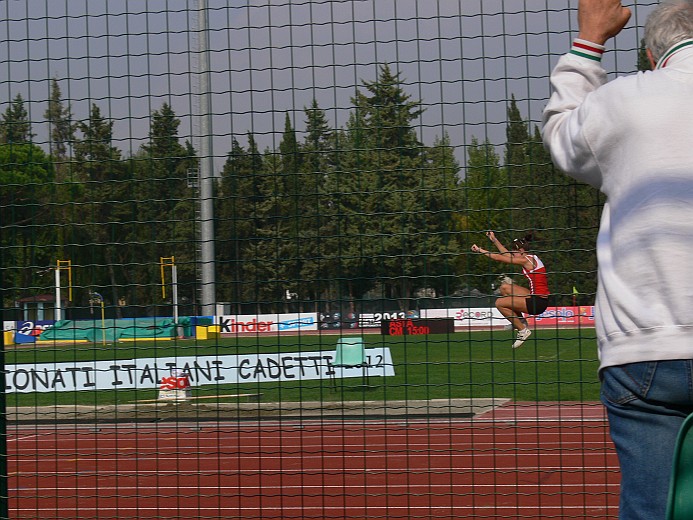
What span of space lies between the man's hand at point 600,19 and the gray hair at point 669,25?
191mm

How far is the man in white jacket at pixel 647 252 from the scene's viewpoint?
1935mm

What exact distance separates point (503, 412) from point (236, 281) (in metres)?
8.32

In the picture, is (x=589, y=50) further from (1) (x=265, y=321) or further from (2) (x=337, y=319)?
(1) (x=265, y=321)

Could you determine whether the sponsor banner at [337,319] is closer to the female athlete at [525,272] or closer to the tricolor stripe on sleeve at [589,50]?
the female athlete at [525,272]

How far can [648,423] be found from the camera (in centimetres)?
196

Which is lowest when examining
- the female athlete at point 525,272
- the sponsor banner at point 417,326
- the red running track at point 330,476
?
the red running track at point 330,476

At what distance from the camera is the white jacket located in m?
1.94

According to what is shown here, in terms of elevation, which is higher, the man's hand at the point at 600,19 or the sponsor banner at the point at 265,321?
the man's hand at the point at 600,19

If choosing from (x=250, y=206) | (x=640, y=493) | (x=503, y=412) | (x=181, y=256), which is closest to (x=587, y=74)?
(x=640, y=493)

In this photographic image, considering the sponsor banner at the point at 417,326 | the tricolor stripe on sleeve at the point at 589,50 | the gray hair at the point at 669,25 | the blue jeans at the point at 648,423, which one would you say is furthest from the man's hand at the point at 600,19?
the sponsor banner at the point at 417,326

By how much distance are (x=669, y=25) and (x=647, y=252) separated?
494 millimetres

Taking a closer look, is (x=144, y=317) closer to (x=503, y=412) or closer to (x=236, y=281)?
(x=236, y=281)

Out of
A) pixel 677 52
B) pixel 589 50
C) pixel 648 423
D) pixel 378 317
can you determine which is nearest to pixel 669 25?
pixel 677 52

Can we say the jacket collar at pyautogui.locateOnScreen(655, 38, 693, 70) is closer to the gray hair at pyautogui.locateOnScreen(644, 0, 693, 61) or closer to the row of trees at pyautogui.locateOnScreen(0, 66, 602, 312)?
the gray hair at pyautogui.locateOnScreen(644, 0, 693, 61)
